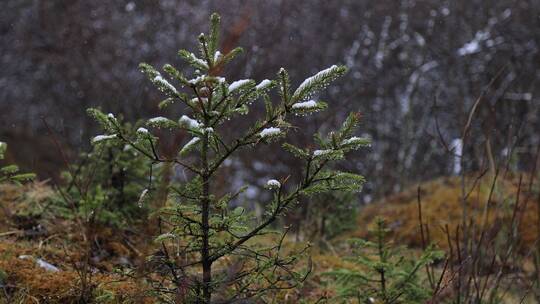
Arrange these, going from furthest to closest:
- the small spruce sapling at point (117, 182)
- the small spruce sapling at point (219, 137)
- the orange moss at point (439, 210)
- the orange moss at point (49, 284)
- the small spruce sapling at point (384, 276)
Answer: the orange moss at point (439, 210) → the small spruce sapling at point (117, 182) → the small spruce sapling at point (384, 276) → the orange moss at point (49, 284) → the small spruce sapling at point (219, 137)

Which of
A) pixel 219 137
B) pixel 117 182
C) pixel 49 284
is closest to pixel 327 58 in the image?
pixel 117 182

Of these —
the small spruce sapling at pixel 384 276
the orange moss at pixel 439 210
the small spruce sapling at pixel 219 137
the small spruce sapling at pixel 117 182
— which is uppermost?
the orange moss at pixel 439 210

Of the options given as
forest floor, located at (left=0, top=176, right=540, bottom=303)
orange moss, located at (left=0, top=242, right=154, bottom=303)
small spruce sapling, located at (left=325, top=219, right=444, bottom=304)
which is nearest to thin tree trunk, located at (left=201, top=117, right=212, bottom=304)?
forest floor, located at (left=0, top=176, right=540, bottom=303)

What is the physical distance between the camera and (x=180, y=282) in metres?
1.96

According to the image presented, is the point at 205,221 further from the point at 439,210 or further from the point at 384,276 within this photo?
the point at 439,210

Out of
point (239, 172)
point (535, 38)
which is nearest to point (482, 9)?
point (535, 38)

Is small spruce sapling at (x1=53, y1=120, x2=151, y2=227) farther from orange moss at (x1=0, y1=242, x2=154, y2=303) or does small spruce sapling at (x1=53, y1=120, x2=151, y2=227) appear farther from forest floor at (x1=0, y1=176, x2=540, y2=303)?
orange moss at (x1=0, y1=242, x2=154, y2=303)

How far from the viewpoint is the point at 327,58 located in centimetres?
1073

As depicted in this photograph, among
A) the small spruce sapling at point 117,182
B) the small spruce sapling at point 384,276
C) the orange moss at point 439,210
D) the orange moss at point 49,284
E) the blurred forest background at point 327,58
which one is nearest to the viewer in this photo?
the orange moss at point 49,284

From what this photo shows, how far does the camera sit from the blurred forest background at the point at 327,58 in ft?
32.0

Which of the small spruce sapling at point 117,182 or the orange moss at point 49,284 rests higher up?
the small spruce sapling at point 117,182

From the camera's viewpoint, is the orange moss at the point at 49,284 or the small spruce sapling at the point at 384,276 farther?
the small spruce sapling at the point at 384,276

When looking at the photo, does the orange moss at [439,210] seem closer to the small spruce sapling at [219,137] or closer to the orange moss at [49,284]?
the orange moss at [49,284]

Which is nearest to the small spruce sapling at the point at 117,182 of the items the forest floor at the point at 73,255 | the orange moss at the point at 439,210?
the forest floor at the point at 73,255
